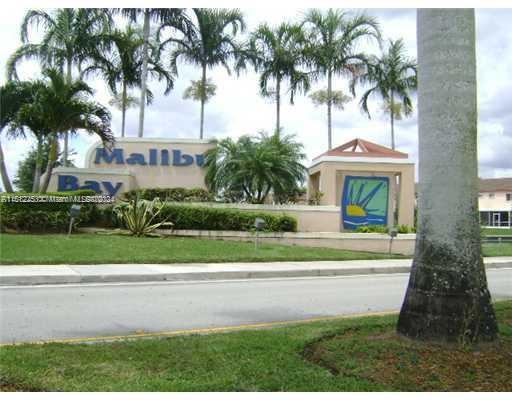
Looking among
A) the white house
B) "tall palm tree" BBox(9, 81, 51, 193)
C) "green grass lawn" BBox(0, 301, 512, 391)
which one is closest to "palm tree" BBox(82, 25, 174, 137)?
"tall palm tree" BBox(9, 81, 51, 193)

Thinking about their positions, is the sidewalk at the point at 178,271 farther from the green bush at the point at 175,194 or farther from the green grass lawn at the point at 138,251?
the green bush at the point at 175,194

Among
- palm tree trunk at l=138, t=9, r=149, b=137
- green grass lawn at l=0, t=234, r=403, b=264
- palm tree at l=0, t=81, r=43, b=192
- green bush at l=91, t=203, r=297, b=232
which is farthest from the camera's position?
palm tree trunk at l=138, t=9, r=149, b=137

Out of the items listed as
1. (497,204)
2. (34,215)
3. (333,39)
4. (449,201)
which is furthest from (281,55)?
(497,204)

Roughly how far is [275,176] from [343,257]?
575 centimetres

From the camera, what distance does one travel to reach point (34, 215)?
18.1m

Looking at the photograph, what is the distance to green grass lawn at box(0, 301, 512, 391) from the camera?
4.48m

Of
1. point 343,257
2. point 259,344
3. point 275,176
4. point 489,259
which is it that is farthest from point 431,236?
point 275,176

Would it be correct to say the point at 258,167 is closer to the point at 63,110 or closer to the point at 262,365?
the point at 63,110

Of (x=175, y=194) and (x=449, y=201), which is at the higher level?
(x=175, y=194)

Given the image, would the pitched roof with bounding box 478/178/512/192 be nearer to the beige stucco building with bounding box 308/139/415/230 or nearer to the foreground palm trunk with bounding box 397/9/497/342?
the beige stucco building with bounding box 308/139/415/230

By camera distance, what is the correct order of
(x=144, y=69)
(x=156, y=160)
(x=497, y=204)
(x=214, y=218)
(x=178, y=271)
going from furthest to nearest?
A: 1. (x=497, y=204)
2. (x=144, y=69)
3. (x=156, y=160)
4. (x=214, y=218)
5. (x=178, y=271)

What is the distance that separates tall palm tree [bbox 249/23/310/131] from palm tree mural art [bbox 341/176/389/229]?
536cm

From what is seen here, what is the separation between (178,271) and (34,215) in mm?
7399

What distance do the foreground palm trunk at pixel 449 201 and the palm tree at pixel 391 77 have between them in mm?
24478
